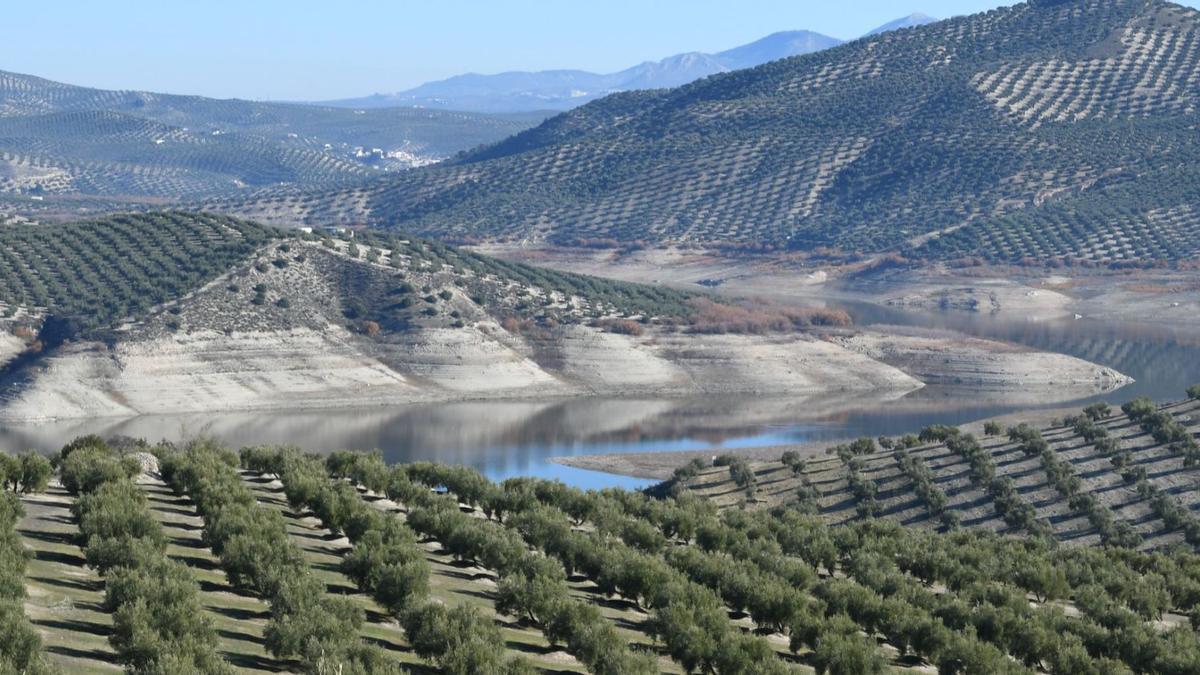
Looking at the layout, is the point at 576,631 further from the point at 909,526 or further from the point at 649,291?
the point at 649,291

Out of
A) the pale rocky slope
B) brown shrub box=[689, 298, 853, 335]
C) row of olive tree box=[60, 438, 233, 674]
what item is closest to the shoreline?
the pale rocky slope

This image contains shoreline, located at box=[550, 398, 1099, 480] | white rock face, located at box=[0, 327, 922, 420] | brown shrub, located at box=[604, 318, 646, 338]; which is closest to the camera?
shoreline, located at box=[550, 398, 1099, 480]

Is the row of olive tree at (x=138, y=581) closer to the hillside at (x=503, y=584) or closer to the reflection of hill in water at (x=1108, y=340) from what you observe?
the hillside at (x=503, y=584)

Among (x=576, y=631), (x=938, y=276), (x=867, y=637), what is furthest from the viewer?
(x=938, y=276)

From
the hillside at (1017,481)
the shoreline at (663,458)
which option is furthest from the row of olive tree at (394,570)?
the shoreline at (663,458)

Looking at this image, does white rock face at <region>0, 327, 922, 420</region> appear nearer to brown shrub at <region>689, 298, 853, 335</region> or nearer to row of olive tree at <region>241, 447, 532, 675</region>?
brown shrub at <region>689, 298, 853, 335</region>

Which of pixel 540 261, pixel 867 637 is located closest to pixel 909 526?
pixel 867 637
